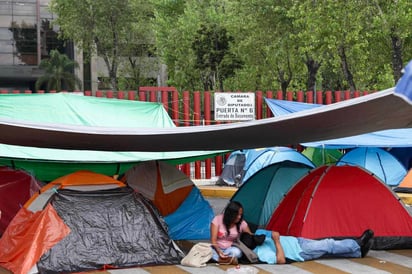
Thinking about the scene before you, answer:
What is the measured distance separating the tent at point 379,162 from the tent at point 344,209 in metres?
6.97

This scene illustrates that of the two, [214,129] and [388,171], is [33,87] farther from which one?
[214,129]

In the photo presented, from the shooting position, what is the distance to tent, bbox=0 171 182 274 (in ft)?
25.8

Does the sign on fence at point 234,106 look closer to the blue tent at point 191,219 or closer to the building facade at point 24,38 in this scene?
the blue tent at point 191,219

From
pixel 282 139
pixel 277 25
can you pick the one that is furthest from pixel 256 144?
pixel 277 25

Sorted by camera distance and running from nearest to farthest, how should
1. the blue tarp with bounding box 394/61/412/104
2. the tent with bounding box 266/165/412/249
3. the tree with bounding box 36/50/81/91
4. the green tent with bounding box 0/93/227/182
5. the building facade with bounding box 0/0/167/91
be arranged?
the blue tarp with bounding box 394/61/412/104 → the tent with bounding box 266/165/412/249 → the green tent with bounding box 0/93/227/182 → the tree with bounding box 36/50/81/91 → the building facade with bounding box 0/0/167/91

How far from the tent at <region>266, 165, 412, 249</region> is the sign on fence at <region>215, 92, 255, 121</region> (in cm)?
877

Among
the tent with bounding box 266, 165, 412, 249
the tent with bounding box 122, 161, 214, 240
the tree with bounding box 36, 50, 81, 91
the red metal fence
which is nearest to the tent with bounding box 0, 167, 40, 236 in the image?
the tent with bounding box 122, 161, 214, 240

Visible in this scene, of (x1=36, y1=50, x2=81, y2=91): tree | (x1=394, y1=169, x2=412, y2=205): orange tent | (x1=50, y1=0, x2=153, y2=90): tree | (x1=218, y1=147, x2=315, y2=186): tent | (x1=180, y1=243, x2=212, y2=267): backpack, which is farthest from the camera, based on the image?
(x1=36, y1=50, x2=81, y2=91): tree

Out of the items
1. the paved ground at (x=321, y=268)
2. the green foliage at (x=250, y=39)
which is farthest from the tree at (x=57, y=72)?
the paved ground at (x=321, y=268)

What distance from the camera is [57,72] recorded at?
49656mm

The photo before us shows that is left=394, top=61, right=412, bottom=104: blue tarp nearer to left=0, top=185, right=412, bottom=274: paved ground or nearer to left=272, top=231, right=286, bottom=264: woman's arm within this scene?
left=0, top=185, right=412, bottom=274: paved ground

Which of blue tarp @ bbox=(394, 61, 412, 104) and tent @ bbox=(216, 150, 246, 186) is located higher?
blue tarp @ bbox=(394, 61, 412, 104)

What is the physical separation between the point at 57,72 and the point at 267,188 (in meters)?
41.8

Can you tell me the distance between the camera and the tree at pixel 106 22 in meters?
35.6
